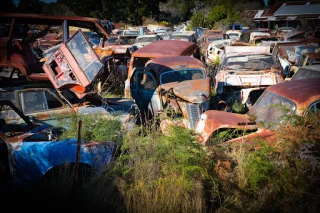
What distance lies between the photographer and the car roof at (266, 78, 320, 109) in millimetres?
5176

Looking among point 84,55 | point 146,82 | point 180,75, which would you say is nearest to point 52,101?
point 84,55

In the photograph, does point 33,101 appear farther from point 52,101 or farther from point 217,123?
point 217,123

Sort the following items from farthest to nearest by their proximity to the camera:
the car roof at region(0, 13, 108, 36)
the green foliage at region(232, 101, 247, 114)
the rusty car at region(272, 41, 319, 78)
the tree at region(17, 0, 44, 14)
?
the tree at region(17, 0, 44, 14) < the rusty car at region(272, 41, 319, 78) < the green foliage at region(232, 101, 247, 114) < the car roof at region(0, 13, 108, 36)

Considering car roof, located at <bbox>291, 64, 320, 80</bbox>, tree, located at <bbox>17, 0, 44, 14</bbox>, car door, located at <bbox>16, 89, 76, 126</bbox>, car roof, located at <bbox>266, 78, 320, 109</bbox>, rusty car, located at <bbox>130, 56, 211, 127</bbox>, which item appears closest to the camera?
car roof, located at <bbox>266, 78, 320, 109</bbox>

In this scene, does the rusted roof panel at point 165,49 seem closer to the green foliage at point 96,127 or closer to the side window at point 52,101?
the side window at point 52,101

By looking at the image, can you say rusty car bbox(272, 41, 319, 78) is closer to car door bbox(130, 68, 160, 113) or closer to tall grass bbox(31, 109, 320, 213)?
car door bbox(130, 68, 160, 113)

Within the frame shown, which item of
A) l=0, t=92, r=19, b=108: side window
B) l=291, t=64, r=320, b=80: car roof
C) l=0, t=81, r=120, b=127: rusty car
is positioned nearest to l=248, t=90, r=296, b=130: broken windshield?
l=291, t=64, r=320, b=80: car roof

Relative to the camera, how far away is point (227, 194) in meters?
4.01

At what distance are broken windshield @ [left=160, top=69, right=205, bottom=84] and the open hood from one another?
2259mm

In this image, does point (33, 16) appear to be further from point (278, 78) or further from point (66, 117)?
point (278, 78)

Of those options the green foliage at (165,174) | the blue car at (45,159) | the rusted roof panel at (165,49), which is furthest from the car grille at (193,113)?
the rusted roof panel at (165,49)

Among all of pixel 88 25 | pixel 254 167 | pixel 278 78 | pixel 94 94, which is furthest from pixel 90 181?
pixel 278 78

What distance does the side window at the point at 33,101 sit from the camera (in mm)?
6039

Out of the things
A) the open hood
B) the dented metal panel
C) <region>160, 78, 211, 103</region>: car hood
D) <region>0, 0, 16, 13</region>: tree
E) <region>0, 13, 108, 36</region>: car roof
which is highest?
<region>0, 0, 16, 13</region>: tree
